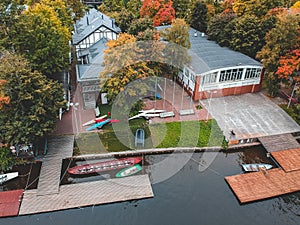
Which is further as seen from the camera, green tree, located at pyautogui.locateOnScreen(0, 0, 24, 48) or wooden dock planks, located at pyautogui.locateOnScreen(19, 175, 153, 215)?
green tree, located at pyautogui.locateOnScreen(0, 0, 24, 48)

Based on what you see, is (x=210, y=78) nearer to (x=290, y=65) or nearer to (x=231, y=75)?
(x=231, y=75)

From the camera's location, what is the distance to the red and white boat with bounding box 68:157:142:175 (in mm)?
20766

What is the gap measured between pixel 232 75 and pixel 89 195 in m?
19.6

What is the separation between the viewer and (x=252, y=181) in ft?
66.1

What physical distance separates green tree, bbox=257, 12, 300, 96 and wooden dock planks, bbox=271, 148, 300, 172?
842 centimetres

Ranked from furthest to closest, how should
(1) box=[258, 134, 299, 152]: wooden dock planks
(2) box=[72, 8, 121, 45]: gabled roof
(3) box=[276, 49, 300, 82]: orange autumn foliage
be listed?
(2) box=[72, 8, 121, 45]: gabled roof
(3) box=[276, 49, 300, 82]: orange autumn foliage
(1) box=[258, 134, 299, 152]: wooden dock planks

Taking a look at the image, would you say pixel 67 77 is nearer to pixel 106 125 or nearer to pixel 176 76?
pixel 106 125

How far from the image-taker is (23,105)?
20.4 meters

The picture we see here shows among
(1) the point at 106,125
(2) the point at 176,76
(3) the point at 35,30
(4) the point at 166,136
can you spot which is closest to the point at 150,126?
(4) the point at 166,136

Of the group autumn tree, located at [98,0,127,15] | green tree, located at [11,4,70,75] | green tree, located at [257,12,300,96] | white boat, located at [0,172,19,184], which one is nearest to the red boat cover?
white boat, located at [0,172,19,184]

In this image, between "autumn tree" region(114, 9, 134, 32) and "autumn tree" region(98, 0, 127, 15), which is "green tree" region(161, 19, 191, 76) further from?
"autumn tree" region(98, 0, 127, 15)

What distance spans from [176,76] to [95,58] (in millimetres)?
10020

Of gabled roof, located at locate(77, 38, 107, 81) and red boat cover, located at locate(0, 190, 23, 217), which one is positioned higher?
gabled roof, located at locate(77, 38, 107, 81)

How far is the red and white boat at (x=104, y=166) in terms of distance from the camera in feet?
68.1
